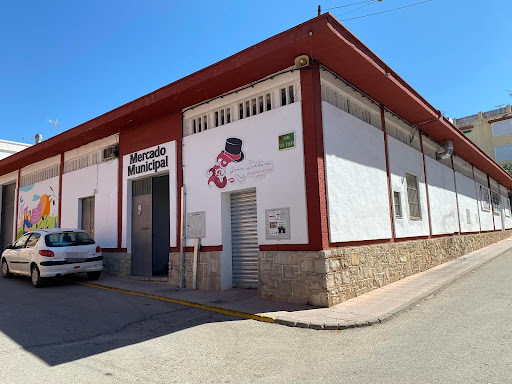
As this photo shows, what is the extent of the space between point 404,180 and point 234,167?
5.97 meters

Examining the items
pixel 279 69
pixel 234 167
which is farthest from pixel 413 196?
pixel 279 69

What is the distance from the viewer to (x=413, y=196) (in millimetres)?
12461

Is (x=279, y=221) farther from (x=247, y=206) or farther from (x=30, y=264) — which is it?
(x=30, y=264)

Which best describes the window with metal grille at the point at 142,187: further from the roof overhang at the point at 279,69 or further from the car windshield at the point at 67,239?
the car windshield at the point at 67,239

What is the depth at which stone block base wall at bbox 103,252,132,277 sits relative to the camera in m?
12.0

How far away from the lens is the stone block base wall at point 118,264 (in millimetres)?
11984

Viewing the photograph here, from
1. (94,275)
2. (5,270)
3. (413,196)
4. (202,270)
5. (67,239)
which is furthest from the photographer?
(413,196)

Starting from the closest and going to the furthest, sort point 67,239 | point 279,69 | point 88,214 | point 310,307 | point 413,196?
point 310,307
point 279,69
point 67,239
point 413,196
point 88,214

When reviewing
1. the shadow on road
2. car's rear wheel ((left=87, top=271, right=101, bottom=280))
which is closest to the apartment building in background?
car's rear wheel ((left=87, top=271, right=101, bottom=280))

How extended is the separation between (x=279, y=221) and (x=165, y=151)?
15.8 ft

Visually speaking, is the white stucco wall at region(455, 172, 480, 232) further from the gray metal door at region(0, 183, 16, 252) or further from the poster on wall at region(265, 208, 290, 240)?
the gray metal door at region(0, 183, 16, 252)

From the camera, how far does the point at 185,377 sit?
4.10 m

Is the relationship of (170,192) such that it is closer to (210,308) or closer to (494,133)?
(210,308)

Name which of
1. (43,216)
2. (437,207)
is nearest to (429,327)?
(437,207)
